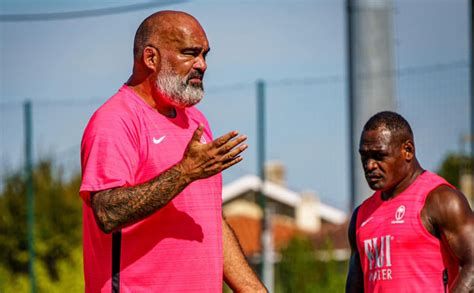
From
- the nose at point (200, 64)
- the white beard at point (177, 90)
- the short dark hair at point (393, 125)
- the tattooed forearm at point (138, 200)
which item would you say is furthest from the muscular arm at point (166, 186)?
the short dark hair at point (393, 125)

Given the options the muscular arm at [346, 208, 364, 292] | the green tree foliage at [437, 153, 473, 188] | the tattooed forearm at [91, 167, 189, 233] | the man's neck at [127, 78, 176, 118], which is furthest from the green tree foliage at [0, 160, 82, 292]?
the tattooed forearm at [91, 167, 189, 233]

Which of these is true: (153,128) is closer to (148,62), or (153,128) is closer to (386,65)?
(148,62)

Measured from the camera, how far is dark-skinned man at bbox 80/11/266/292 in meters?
4.31

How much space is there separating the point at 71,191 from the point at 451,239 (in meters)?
9.79

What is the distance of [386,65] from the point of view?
8766 millimetres

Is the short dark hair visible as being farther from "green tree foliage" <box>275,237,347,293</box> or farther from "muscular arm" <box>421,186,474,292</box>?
"green tree foliage" <box>275,237,347,293</box>

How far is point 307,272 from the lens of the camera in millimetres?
12977

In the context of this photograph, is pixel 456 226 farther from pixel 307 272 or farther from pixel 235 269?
pixel 307 272

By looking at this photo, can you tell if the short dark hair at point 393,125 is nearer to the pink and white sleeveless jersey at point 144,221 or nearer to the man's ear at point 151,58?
the pink and white sleeveless jersey at point 144,221

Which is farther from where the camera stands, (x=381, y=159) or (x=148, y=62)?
(x=381, y=159)

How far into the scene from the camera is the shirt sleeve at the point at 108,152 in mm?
4387

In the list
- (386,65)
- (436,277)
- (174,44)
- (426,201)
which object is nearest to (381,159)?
(426,201)

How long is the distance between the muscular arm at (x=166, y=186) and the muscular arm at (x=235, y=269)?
75 cm

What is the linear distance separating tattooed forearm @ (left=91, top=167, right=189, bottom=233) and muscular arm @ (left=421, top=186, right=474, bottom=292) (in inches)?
72.8
